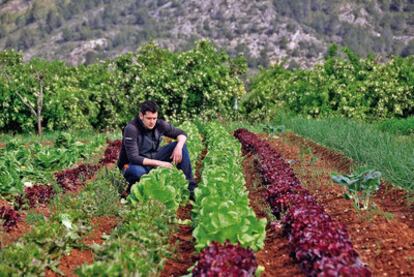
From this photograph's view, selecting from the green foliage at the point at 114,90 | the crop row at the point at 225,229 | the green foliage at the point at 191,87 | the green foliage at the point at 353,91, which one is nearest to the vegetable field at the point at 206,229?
the crop row at the point at 225,229

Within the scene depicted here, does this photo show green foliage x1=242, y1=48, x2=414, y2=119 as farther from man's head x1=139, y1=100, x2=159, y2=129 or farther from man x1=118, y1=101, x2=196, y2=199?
man's head x1=139, y1=100, x2=159, y2=129

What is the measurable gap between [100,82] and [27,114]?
22.2ft

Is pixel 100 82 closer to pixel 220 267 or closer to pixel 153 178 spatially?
pixel 153 178

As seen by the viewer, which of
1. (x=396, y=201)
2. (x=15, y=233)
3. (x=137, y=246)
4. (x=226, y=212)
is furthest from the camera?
(x=396, y=201)

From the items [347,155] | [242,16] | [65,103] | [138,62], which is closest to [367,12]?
[242,16]

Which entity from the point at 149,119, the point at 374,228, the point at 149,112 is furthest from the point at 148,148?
the point at 374,228

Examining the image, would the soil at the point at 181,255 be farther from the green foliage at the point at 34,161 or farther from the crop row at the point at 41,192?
the green foliage at the point at 34,161

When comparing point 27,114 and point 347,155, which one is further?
point 27,114

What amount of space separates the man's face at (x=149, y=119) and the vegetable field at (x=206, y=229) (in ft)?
2.40

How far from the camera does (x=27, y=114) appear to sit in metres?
26.8

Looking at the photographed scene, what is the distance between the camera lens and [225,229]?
5.13m

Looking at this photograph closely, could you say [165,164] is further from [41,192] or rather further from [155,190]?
[41,192]

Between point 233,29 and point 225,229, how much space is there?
126379 mm

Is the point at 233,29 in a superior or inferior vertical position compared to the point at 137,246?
inferior
